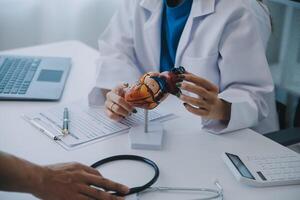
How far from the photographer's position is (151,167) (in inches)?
33.3

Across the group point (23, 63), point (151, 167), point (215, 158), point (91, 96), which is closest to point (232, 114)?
point (215, 158)

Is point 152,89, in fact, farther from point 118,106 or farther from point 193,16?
point 193,16

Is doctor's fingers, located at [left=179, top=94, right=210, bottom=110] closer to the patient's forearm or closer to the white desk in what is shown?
the white desk

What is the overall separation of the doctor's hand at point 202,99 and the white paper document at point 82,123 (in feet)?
0.42

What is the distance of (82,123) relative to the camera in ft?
3.29

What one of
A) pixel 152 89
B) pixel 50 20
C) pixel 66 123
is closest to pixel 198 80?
pixel 152 89

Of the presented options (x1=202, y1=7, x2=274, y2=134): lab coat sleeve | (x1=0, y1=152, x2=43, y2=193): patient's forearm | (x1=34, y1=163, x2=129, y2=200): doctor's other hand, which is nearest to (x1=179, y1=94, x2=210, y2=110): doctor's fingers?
(x1=202, y1=7, x2=274, y2=134): lab coat sleeve

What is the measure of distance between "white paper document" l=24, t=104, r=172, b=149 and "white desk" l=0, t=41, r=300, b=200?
0.08ft

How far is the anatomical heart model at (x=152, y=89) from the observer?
0.87 m

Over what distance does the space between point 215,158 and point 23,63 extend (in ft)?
2.47

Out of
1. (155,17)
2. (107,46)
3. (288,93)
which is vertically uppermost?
(155,17)

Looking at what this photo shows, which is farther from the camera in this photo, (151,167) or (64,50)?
(64,50)

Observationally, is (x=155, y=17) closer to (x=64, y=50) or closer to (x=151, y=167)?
(x=64, y=50)

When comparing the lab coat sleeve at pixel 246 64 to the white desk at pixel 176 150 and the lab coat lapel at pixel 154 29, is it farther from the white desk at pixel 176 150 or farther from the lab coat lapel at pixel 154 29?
the lab coat lapel at pixel 154 29
